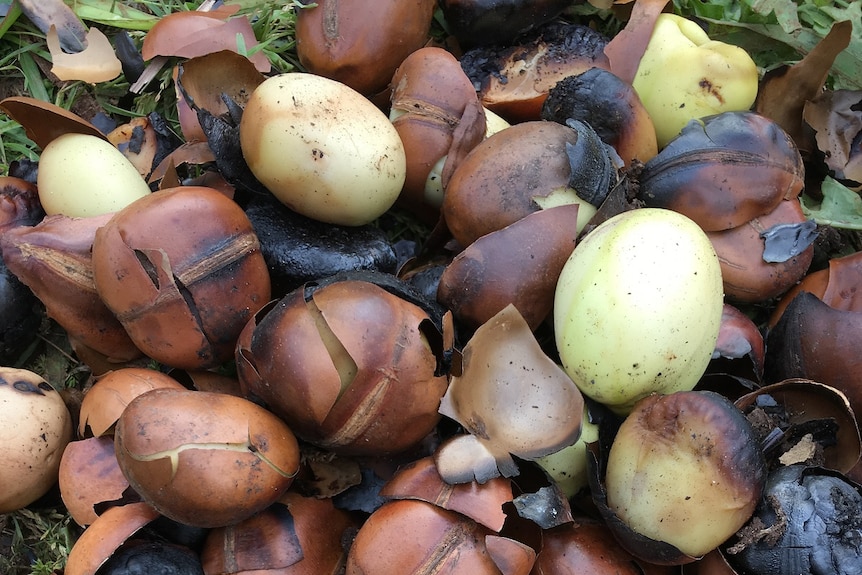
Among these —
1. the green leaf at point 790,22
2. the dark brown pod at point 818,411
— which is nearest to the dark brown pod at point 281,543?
the dark brown pod at point 818,411

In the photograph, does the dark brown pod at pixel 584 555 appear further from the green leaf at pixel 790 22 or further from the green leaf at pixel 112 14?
the green leaf at pixel 112 14

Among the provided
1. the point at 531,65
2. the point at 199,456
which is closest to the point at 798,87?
the point at 531,65

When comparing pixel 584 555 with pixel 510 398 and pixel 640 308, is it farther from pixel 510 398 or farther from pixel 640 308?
pixel 640 308

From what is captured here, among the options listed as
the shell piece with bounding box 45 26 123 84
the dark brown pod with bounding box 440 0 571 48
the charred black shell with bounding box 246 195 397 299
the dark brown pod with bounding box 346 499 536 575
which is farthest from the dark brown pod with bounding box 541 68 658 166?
the shell piece with bounding box 45 26 123 84

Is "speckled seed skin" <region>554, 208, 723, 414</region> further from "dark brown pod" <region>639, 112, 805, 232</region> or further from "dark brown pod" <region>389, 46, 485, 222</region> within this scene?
"dark brown pod" <region>389, 46, 485, 222</region>

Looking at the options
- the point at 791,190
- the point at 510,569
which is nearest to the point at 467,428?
the point at 510,569
